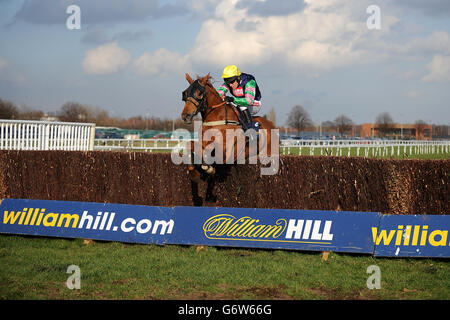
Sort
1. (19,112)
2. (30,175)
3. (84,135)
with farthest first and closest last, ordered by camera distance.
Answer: (19,112)
(84,135)
(30,175)

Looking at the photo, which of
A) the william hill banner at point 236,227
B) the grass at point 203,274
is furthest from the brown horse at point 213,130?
the grass at point 203,274

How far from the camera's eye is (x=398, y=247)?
7.18 m

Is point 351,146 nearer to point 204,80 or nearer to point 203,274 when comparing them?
point 204,80

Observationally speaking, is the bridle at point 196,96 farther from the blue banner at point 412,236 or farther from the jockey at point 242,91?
the blue banner at point 412,236

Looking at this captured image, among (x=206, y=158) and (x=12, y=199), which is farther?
(x=12, y=199)

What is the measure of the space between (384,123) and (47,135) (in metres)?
68.1

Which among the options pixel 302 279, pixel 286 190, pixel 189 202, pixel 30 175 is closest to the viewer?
pixel 302 279

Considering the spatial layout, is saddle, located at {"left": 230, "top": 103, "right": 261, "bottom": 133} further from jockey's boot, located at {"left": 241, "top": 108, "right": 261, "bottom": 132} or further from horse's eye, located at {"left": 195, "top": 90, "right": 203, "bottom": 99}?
horse's eye, located at {"left": 195, "top": 90, "right": 203, "bottom": 99}

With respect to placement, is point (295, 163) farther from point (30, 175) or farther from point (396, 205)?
point (30, 175)

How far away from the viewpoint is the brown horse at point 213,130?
7859 millimetres

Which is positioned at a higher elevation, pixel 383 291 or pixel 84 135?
pixel 84 135

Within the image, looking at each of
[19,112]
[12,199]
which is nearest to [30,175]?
[12,199]

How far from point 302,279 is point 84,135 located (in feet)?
34.4

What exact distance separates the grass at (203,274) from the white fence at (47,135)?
16.3 ft
